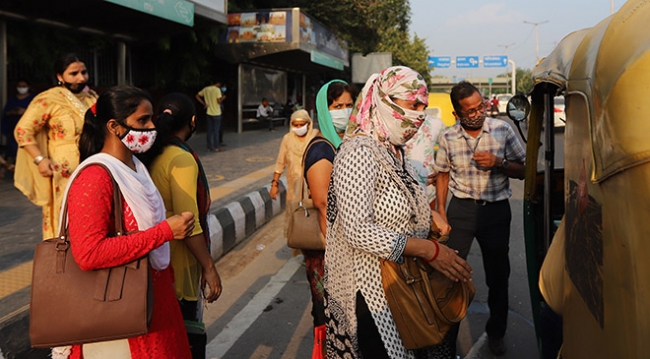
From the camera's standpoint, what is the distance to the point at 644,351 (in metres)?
1.39

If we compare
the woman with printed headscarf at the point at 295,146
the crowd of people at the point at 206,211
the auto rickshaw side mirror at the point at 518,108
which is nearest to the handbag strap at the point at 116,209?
the crowd of people at the point at 206,211

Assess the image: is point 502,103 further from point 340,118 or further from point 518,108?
point 340,118

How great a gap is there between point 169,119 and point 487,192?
7.19 feet

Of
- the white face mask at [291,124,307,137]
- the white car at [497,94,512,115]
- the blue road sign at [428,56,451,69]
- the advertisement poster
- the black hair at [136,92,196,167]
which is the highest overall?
the blue road sign at [428,56,451,69]

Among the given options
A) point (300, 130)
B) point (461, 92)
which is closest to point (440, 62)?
point (300, 130)

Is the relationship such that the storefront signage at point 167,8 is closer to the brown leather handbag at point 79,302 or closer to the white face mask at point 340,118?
the white face mask at point 340,118

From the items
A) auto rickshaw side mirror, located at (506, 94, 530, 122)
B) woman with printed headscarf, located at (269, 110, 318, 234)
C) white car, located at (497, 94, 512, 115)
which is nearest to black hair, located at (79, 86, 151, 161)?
auto rickshaw side mirror, located at (506, 94, 530, 122)

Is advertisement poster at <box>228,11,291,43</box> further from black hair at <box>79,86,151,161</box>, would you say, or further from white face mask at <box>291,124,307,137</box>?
black hair at <box>79,86,151,161</box>

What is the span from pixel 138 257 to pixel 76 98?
2337mm

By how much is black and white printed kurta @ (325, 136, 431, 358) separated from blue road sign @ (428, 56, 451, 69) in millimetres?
57473

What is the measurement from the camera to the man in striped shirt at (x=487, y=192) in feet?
13.2

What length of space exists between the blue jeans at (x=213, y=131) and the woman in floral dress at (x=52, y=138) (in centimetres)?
1080

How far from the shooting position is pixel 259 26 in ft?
67.1

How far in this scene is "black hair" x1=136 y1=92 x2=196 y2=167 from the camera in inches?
108
